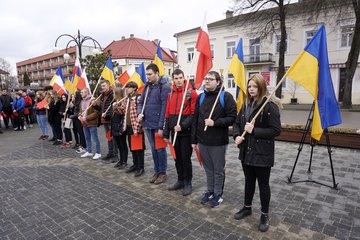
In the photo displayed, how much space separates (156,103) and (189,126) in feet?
3.22

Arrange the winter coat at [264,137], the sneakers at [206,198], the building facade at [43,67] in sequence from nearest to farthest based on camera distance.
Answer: the winter coat at [264,137]
the sneakers at [206,198]
the building facade at [43,67]

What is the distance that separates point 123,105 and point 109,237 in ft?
9.89

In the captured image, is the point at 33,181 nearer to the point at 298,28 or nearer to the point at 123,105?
the point at 123,105

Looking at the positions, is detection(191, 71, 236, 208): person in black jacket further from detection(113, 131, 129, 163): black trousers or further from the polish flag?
the polish flag

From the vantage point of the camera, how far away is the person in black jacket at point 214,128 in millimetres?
3648

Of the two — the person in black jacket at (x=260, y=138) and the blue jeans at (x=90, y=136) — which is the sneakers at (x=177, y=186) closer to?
the person in black jacket at (x=260, y=138)

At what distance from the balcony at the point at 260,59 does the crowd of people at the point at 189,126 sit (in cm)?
2429

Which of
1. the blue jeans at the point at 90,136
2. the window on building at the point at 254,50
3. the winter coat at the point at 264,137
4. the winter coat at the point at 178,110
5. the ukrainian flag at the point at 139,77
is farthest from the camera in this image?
the window on building at the point at 254,50

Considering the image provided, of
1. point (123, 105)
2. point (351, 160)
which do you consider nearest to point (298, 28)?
point (351, 160)

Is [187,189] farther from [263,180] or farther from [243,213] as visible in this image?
[263,180]

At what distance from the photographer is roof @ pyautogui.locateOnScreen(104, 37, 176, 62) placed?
154 feet

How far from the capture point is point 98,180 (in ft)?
17.0

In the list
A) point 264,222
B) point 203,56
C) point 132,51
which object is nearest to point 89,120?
point 203,56

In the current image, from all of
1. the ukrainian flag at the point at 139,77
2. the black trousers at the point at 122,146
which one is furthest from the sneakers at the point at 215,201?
the ukrainian flag at the point at 139,77
